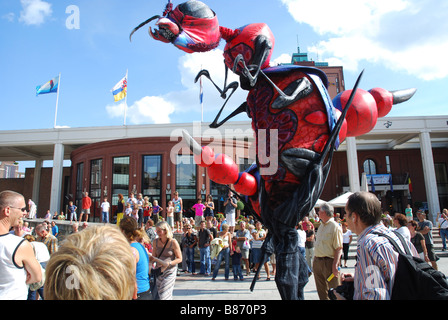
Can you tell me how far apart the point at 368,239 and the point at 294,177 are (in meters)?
1.49

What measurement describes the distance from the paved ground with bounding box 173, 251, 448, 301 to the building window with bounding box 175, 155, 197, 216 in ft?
45.3

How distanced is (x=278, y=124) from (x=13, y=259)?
2759mm

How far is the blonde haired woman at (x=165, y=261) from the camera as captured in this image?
4389 mm

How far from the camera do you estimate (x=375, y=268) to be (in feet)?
5.90

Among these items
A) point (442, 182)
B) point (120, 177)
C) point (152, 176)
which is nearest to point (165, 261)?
point (152, 176)

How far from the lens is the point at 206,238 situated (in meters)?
9.77

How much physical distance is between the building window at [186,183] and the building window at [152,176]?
1416 millimetres

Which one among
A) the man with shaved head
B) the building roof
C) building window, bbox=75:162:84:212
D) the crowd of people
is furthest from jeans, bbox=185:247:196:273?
building window, bbox=75:162:84:212

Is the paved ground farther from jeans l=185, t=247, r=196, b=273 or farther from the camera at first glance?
the camera

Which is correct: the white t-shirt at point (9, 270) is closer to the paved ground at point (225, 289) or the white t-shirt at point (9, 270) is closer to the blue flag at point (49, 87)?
the paved ground at point (225, 289)

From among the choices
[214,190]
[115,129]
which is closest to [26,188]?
[115,129]

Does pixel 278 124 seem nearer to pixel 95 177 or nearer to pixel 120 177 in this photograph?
pixel 120 177

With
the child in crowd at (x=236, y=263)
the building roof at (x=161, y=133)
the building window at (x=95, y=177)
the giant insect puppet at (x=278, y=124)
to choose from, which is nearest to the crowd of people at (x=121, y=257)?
the giant insect puppet at (x=278, y=124)
